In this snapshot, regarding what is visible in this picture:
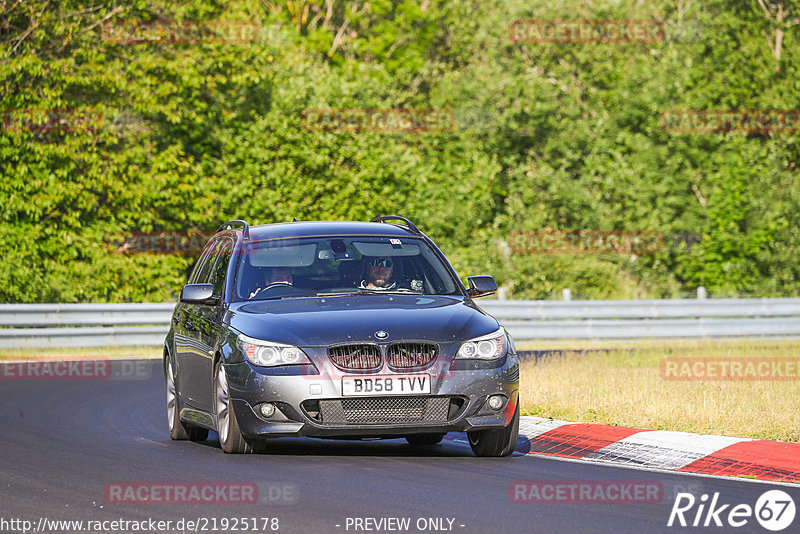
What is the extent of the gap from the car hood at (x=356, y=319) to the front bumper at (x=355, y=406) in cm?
24

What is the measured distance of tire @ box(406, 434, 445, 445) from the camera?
412 inches

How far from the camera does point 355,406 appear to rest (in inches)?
350

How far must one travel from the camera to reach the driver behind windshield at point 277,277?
1014 centimetres

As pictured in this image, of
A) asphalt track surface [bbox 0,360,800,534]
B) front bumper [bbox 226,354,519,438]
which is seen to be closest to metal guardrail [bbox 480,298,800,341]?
asphalt track surface [bbox 0,360,800,534]

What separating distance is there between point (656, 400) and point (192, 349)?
444 cm

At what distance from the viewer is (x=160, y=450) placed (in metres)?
10.3

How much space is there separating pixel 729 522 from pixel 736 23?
36.2 meters

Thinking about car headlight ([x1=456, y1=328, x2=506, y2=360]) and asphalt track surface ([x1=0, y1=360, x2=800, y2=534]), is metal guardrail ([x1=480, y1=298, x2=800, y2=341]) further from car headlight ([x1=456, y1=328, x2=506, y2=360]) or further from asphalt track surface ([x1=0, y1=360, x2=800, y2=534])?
car headlight ([x1=456, y1=328, x2=506, y2=360])
